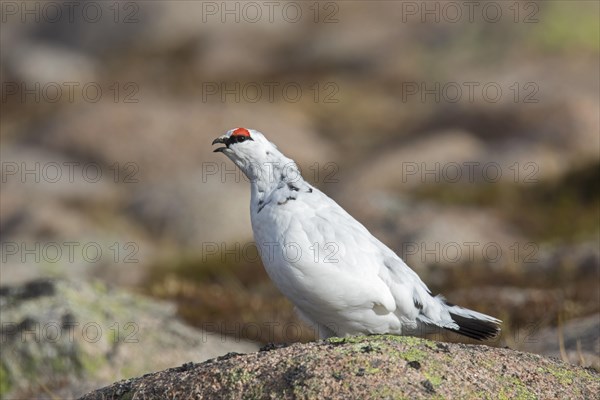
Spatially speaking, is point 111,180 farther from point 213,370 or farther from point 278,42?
point 213,370

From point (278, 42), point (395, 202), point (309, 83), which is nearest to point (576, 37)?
point (309, 83)

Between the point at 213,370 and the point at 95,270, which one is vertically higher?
→ the point at 213,370

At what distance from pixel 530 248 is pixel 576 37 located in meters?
20.5

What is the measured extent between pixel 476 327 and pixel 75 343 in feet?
11.8

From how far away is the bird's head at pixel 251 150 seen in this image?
604 centimetres

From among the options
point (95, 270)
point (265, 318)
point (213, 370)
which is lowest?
point (95, 270)

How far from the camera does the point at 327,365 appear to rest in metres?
4.43
